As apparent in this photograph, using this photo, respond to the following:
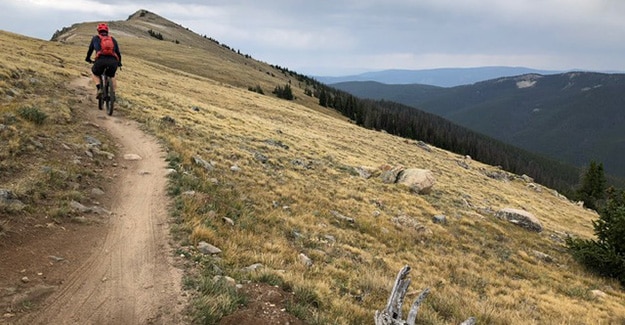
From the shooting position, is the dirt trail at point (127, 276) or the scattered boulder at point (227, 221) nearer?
the dirt trail at point (127, 276)

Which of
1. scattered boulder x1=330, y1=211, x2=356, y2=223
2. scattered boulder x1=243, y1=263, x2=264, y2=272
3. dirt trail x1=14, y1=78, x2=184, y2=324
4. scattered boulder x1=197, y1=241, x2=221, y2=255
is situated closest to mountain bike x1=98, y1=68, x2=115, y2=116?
dirt trail x1=14, y1=78, x2=184, y2=324

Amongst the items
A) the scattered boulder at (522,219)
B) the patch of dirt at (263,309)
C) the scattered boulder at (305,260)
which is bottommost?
the scattered boulder at (522,219)

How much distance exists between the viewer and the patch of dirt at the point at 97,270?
18.1 feet

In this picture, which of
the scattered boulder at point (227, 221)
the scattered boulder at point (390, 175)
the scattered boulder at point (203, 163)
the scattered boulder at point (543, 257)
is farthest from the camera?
the scattered boulder at point (390, 175)

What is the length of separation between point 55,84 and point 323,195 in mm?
16495

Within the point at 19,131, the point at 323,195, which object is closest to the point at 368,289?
the point at 323,195

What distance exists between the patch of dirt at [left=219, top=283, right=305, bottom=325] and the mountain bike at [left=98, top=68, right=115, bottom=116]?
1408 centimetres

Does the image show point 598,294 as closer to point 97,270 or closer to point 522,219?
point 522,219

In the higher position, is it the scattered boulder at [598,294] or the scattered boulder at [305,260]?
the scattered boulder at [305,260]

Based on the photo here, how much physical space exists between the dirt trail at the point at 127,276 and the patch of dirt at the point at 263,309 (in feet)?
2.81

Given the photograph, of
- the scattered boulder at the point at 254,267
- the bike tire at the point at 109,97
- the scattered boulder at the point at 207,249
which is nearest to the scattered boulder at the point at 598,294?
the scattered boulder at the point at 254,267

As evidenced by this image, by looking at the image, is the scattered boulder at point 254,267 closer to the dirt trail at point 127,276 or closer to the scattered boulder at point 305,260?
the dirt trail at point 127,276

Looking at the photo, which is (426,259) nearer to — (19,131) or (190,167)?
(190,167)

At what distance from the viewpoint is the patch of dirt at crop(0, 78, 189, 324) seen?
18.1 ft
